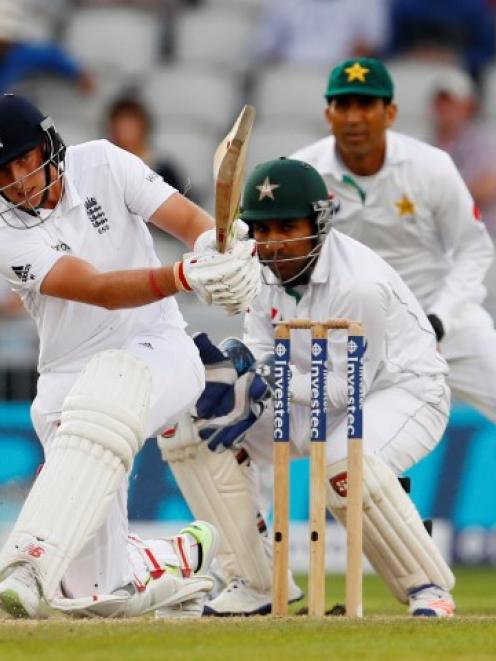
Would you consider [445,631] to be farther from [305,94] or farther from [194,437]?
[305,94]

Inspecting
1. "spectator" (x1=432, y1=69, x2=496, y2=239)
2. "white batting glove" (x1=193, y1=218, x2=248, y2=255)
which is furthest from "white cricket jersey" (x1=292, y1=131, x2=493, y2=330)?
"spectator" (x1=432, y1=69, x2=496, y2=239)

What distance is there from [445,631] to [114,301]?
3.90 ft

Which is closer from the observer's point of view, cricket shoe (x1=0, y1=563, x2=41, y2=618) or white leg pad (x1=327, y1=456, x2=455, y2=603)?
cricket shoe (x1=0, y1=563, x2=41, y2=618)

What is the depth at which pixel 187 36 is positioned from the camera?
11141 millimetres

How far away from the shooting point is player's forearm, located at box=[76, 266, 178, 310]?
4.59m

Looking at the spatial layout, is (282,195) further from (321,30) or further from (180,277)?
(321,30)

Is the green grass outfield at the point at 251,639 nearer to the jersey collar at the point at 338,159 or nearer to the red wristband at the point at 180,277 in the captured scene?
the red wristband at the point at 180,277

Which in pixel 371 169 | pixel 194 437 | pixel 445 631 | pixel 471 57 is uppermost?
pixel 471 57

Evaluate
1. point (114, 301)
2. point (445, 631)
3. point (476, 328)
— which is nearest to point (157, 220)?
point (114, 301)

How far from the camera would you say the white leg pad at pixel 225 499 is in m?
5.49

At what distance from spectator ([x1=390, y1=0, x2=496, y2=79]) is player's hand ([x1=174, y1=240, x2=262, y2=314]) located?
6324mm

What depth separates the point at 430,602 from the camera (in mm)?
5258

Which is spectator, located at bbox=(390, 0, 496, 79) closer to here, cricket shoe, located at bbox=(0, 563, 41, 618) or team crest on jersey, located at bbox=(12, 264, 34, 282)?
team crest on jersey, located at bbox=(12, 264, 34, 282)

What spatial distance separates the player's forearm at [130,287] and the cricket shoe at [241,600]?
4.13ft
